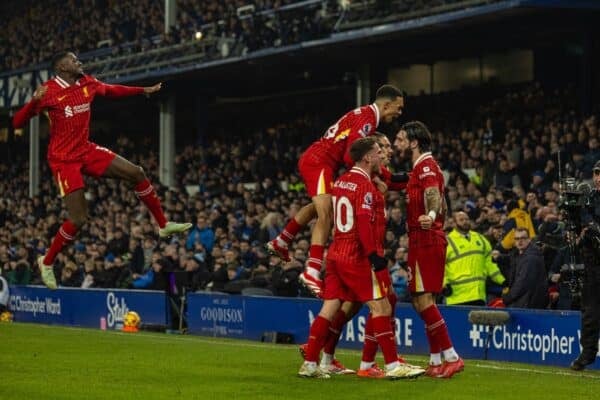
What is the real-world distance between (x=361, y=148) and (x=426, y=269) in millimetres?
1484

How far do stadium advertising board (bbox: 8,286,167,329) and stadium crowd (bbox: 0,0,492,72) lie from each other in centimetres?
848

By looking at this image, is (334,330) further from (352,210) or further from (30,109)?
(30,109)

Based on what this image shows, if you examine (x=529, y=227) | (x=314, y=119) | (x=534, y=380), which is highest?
(x=314, y=119)

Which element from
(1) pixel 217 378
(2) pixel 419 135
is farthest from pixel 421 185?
(1) pixel 217 378

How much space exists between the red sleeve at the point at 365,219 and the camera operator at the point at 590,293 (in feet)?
10.6

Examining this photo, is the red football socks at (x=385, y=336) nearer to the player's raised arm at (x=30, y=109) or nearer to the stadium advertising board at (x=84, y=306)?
the player's raised arm at (x=30, y=109)

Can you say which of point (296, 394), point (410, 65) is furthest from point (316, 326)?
point (410, 65)

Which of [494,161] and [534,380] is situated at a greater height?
[494,161]

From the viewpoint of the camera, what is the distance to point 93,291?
24844 millimetres

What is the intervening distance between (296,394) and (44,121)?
3753cm

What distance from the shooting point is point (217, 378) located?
12.0 meters

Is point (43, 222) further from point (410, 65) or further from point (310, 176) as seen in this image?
point (310, 176)

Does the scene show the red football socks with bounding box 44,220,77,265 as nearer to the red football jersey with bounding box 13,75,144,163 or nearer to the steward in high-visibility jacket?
the red football jersey with bounding box 13,75,144,163

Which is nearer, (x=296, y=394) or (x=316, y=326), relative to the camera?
(x=296, y=394)
